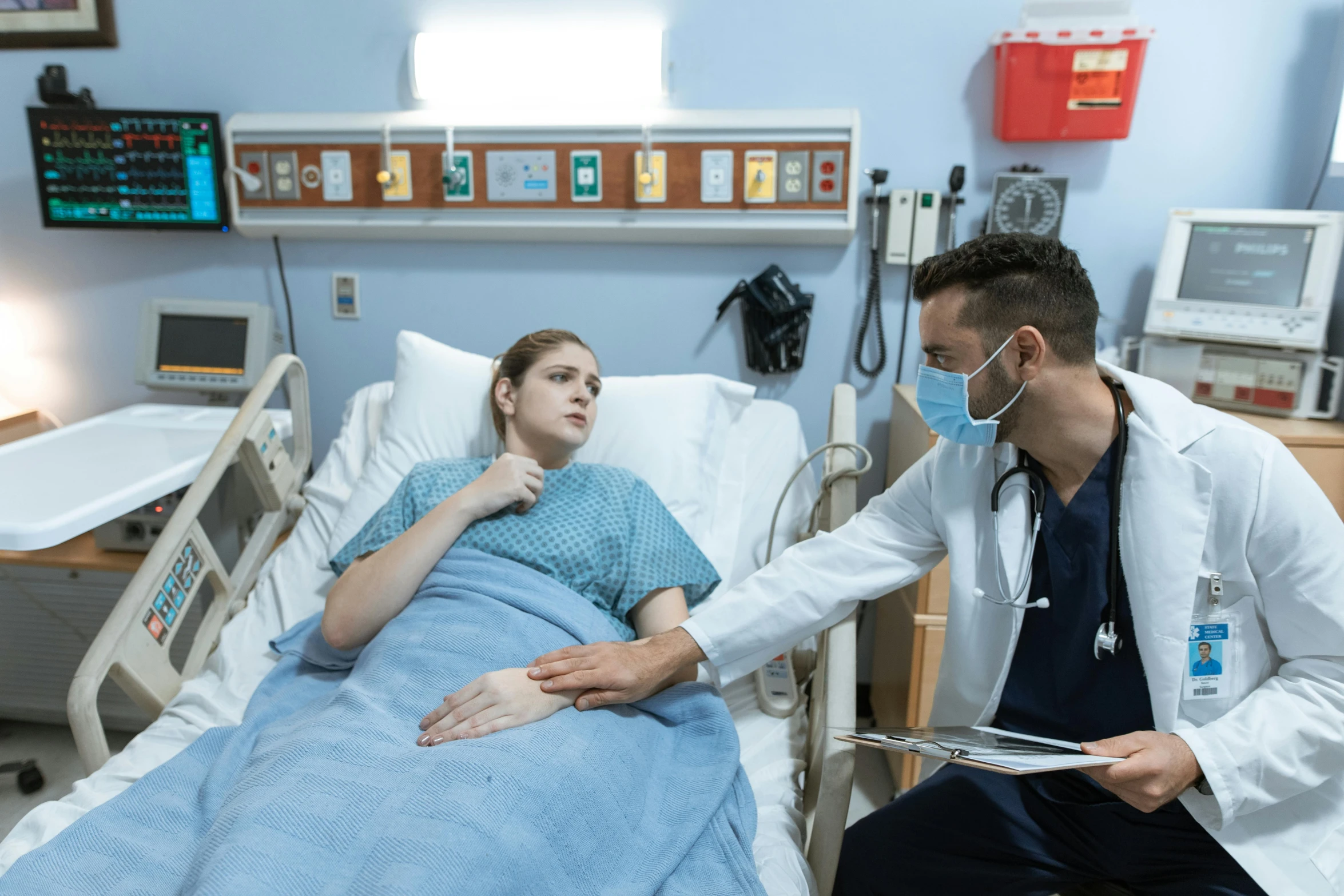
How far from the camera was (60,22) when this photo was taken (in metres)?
2.26

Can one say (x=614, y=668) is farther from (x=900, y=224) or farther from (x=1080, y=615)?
(x=900, y=224)

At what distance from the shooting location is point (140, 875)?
0.98 metres

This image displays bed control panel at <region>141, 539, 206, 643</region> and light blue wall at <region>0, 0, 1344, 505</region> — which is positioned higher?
light blue wall at <region>0, 0, 1344, 505</region>

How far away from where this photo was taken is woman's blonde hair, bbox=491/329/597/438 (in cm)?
171

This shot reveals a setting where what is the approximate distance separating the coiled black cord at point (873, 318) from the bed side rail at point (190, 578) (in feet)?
4.55

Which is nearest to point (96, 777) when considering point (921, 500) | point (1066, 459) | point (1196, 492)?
point (921, 500)

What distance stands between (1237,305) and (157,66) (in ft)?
9.02

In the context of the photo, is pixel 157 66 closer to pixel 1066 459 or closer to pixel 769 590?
pixel 769 590

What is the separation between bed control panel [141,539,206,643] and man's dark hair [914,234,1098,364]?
144 cm

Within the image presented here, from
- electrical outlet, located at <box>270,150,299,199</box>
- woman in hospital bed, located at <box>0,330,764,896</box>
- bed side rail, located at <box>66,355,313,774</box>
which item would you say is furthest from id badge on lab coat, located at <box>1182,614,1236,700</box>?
electrical outlet, located at <box>270,150,299,199</box>

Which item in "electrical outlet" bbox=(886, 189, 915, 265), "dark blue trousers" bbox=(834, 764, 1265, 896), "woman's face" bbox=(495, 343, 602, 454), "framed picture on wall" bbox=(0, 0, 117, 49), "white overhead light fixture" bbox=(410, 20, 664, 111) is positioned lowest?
"dark blue trousers" bbox=(834, 764, 1265, 896)

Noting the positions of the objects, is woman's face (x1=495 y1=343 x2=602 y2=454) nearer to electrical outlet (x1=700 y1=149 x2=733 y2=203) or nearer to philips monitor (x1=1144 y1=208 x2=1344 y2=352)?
electrical outlet (x1=700 y1=149 x2=733 y2=203)

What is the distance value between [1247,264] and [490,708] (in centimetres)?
187

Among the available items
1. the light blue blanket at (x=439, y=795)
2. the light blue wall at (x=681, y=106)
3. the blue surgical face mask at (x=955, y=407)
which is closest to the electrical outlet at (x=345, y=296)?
the light blue wall at (x=681, y=106)
